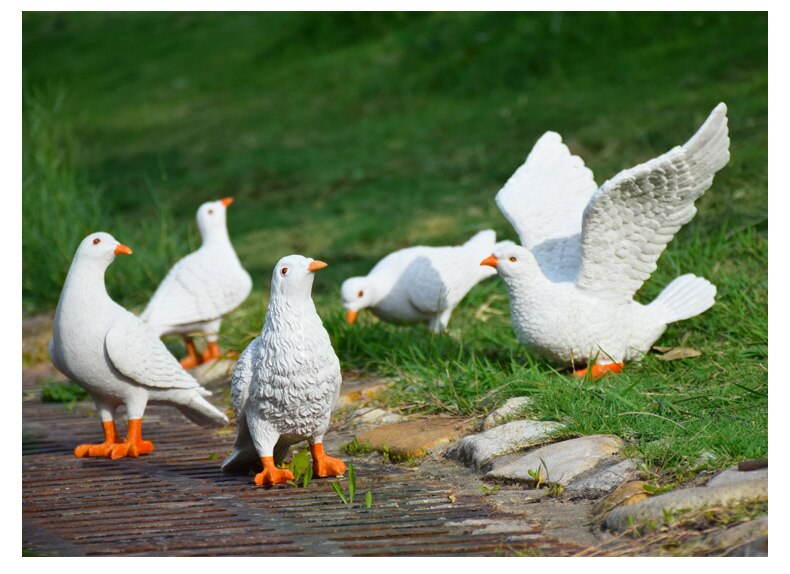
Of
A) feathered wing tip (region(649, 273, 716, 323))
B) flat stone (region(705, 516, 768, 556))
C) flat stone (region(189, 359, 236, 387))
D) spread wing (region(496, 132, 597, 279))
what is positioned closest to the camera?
flat stone (region(705, 516, 768, 556))

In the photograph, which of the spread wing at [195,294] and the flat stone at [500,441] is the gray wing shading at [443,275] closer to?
the spread wing at [195,294]

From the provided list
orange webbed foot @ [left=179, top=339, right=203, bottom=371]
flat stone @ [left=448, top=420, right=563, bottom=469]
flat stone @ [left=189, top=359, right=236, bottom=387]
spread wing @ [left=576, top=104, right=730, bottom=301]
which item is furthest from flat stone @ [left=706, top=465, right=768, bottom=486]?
orange webbed foot @ [left=179, top=339, right=203, bottom=371]

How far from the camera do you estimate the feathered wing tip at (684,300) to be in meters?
5.50

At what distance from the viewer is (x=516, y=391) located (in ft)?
16.1

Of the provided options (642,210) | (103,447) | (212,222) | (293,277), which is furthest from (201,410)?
(642,210)

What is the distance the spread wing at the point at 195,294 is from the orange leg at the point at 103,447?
1388 millimetres

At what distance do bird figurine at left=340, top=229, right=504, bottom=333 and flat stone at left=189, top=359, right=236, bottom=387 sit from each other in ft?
2.54

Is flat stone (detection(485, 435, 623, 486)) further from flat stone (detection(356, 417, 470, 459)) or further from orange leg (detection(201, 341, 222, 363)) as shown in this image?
orange leg (detection(201, 341, 222, 363))

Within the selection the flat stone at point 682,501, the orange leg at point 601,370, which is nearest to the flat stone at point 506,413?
the orange leg at point 601,370

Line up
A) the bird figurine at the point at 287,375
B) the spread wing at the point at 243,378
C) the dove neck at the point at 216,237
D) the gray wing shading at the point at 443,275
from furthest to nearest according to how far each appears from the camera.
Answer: the dove neck at the point at 216,237
the gray wing shading at the point at 443,275
the spread wing at the point at 243,378
the bird figurine at the point at 287,375

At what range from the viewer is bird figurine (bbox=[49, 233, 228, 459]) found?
4.88 metres

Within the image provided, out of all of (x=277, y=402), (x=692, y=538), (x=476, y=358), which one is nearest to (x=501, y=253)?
(x=476, y=358)

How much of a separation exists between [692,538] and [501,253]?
2173mm

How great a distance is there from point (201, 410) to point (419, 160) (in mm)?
5989
